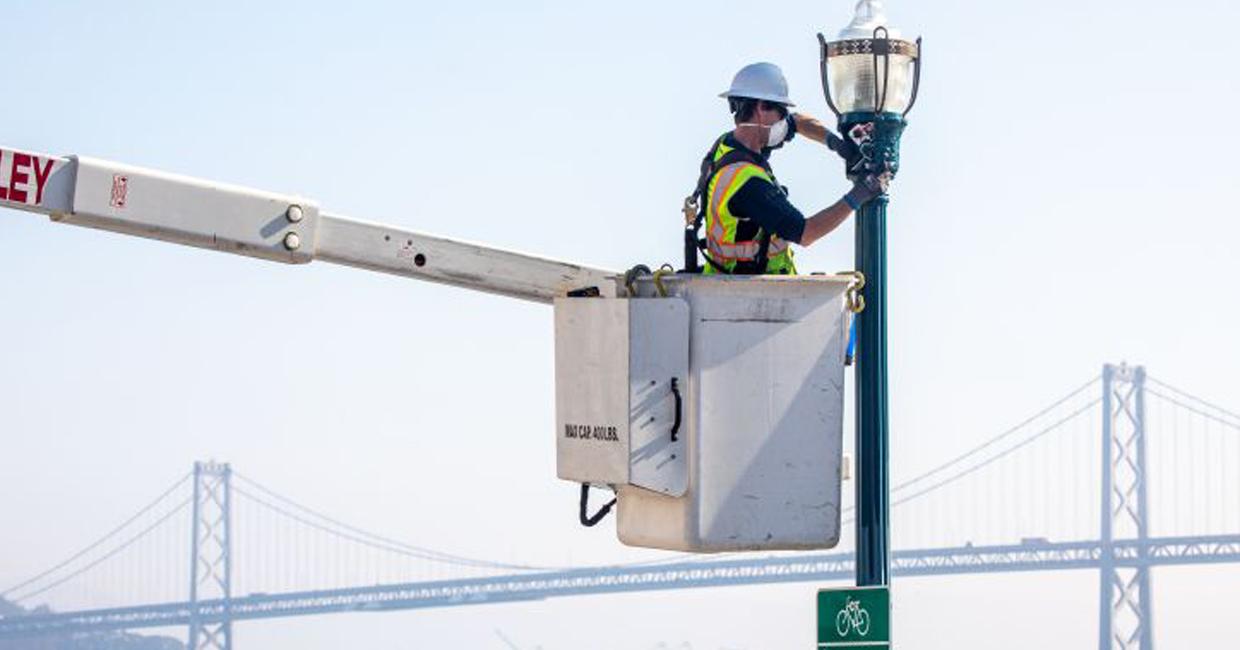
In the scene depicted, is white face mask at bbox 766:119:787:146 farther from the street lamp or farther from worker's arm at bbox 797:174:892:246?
the street lamp

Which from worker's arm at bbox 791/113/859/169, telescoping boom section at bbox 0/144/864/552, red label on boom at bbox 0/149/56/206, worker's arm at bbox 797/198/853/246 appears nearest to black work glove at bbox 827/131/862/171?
worker's arm at bbox 791/113/859/169

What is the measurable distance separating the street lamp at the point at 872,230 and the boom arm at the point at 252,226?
1.62 m

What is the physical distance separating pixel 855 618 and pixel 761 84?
5.79ft

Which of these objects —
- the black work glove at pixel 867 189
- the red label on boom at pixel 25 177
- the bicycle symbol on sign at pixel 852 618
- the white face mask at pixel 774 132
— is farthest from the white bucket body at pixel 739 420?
the red label on boom at pixel 25 177

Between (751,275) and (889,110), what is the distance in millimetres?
1740

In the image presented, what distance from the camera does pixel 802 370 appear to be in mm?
6809

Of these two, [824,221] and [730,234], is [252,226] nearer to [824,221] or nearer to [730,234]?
[730,234]

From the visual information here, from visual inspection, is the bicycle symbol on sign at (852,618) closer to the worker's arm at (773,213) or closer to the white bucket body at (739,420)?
the white bucket body at (739,420)

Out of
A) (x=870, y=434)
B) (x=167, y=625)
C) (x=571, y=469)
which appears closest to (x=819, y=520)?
(x=571, y=469)

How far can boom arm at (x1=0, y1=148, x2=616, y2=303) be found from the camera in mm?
6707

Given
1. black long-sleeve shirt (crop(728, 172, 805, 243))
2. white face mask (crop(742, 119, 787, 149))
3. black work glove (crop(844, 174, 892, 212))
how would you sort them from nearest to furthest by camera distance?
1. black long-sleeve shirt (crop(728, 172, 805, 243))
2. white face mask (crop(742, 119, 787, 149))
3. black work glove (crop(844, 174, 892, 212))

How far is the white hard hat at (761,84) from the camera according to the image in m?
7.33

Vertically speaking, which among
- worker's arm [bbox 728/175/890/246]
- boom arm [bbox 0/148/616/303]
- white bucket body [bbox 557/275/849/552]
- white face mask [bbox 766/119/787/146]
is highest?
white face mask [bbox 766/119/787/146]

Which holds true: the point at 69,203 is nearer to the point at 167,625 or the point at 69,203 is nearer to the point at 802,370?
the point at 802,370
